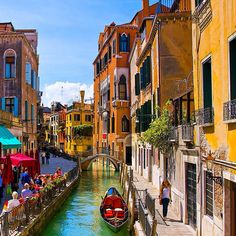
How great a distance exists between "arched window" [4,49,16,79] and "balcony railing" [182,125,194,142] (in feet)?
66.3

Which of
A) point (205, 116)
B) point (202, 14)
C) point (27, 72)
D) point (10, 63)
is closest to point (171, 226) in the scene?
point (205, 116)

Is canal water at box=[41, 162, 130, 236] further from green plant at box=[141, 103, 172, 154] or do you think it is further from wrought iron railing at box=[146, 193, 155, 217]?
green plant at box=[141, 103, 172, 154]

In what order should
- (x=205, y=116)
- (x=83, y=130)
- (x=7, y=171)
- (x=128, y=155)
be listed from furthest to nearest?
1. (x=83, y=130)
2. (x=128, y=155)
3. (x=7, y=171)
4. (x=205, y=116)

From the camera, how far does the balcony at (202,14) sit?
10.4 m

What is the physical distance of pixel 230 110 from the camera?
8.60 meters

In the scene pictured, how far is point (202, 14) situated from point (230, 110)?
338 centimetres

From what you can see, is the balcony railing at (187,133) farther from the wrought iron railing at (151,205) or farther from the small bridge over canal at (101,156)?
the small bridge over canal at (101,156)

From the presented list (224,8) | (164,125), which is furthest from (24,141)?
(224,8)

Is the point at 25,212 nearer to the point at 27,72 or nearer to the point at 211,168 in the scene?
the point at 211,168

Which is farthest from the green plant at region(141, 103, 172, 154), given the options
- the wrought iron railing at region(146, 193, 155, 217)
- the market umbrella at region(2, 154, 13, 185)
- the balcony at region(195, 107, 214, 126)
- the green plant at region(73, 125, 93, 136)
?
the green plant at region(73, 125, 93, 136)

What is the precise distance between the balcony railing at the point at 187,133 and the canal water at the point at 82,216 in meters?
5.45

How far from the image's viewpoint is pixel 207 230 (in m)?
10.7

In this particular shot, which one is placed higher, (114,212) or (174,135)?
(174,135)

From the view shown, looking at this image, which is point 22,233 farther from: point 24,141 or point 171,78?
point 24,141
